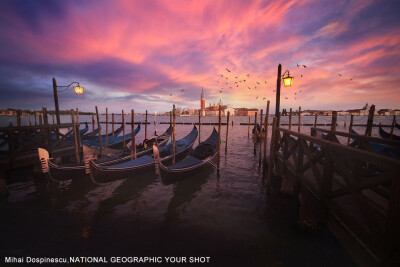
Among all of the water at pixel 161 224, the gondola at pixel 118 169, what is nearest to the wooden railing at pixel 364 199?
the water at pixel 161 224

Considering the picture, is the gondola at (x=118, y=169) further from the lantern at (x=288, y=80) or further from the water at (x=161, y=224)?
the lantern at (x=288, y=80)

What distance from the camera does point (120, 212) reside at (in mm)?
5531

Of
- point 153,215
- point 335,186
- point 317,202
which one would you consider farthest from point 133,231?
point 335,186

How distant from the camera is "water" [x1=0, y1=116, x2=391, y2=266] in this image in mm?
3881

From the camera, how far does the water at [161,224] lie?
12.7 feet

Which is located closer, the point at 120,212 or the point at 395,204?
the point at 395,204

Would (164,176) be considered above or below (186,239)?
above

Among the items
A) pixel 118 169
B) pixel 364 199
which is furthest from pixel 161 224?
pixel 364 199

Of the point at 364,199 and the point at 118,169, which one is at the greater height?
the point at 364,199

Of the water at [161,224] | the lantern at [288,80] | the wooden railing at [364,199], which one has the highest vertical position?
the lantern at [288,80]

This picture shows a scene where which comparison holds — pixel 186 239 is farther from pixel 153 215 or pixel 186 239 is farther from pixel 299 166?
pixel 299 166

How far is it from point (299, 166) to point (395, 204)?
287 centimetres

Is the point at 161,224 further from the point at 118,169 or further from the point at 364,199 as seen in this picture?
the point at 364,199

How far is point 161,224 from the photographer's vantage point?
16.2ft
